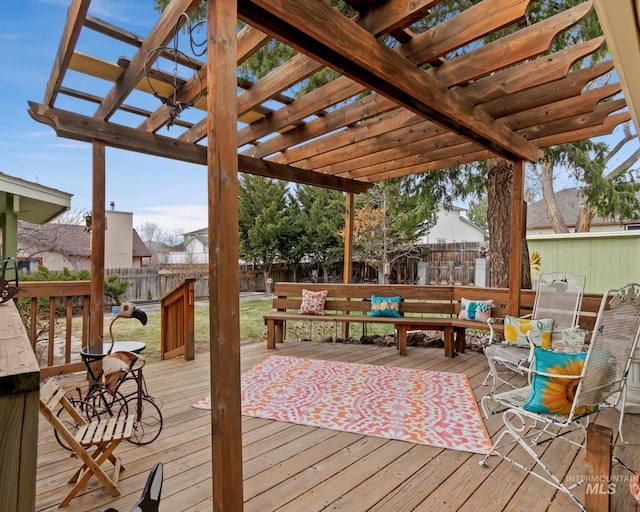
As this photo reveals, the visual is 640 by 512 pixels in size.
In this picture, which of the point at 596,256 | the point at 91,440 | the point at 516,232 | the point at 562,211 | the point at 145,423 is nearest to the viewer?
the point at 91,440

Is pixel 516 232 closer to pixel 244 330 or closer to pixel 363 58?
pixel 363 58

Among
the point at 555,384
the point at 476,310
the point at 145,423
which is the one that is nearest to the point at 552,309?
the point at 476,310

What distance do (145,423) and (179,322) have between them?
1.96 meters

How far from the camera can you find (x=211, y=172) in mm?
1522

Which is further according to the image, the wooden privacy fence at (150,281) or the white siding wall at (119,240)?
the white siding wall at (119,240)

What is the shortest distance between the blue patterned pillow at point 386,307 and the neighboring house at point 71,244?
8435 millimetres

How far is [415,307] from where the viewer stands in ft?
16.7

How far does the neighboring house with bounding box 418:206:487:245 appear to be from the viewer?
1798 cm

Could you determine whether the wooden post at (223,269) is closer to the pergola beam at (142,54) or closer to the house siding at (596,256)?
the pergola beam at (142,54)

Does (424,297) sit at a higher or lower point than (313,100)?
lower

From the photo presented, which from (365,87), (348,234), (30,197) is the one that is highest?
(365,87)

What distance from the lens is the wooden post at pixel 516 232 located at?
406cm

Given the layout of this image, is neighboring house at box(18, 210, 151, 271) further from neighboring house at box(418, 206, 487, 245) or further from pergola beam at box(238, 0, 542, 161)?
neighboring house at box(418, 206, 487, 245)

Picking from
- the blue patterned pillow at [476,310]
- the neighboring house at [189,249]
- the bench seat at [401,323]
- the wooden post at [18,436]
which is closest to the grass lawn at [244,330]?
the bench seat at [401,323]
